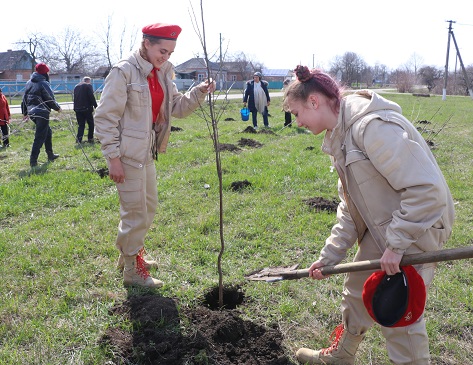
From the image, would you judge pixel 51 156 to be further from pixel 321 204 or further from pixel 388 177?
pixel 388 177

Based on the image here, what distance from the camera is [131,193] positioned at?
11.7 ft

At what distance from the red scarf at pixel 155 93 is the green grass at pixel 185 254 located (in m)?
1.50

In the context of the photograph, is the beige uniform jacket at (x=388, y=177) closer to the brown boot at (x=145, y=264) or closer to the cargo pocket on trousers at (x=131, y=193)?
the cargo pocket on trousers at (x=131, y=193)

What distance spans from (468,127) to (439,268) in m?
14.1

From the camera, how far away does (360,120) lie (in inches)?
83.3

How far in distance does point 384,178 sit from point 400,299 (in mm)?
578

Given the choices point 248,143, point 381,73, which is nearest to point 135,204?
point 248,143

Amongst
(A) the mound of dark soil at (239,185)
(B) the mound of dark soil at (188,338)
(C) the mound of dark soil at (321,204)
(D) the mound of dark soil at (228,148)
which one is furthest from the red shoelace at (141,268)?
(D) the mound of dark soil at (228,148)

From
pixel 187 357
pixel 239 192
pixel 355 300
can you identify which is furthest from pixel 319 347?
pixel 239 192

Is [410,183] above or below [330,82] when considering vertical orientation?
below

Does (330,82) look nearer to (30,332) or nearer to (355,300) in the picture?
(355,300)

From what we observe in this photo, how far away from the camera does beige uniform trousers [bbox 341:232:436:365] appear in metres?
2.17

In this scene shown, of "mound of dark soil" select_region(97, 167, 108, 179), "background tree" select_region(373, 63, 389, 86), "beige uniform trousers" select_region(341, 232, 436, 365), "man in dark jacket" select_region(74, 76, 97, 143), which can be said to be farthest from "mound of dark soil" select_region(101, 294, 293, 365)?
"background tree" select_region(373, 63, 389, 86)

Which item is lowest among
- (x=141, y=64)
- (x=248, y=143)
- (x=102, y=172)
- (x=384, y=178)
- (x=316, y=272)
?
(x=102, y=172)
